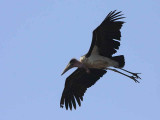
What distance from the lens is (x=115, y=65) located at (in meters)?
20.5

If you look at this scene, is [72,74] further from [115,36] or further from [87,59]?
[115,36]

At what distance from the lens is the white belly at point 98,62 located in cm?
2048

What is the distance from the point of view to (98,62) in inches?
806

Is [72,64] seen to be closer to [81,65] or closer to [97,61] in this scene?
[81,65]

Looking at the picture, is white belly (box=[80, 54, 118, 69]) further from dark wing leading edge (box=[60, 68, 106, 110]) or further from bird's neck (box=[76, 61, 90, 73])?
dark wing leading edge (box=[60, 68, 106, 110])

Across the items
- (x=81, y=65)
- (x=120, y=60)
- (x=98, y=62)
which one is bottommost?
(x=120, y=60)

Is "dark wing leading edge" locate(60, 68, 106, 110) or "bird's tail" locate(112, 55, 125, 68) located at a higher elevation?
"dark wing leading edge" locate(60, 68, 106, 110)

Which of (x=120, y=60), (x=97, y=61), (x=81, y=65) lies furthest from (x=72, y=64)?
(x=120, y=60)

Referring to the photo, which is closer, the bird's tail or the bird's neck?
the bird's tail

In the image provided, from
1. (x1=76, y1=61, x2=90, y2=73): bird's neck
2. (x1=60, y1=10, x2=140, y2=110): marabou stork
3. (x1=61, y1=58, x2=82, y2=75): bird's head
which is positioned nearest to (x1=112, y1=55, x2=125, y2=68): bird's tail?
(x1=60, y1=10, x2=140, y2=110): marabou stork

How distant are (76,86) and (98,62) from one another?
2213mm

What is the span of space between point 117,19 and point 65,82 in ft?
12.8

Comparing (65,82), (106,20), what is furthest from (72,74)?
(106,20)

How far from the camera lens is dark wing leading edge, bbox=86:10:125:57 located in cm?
1984
